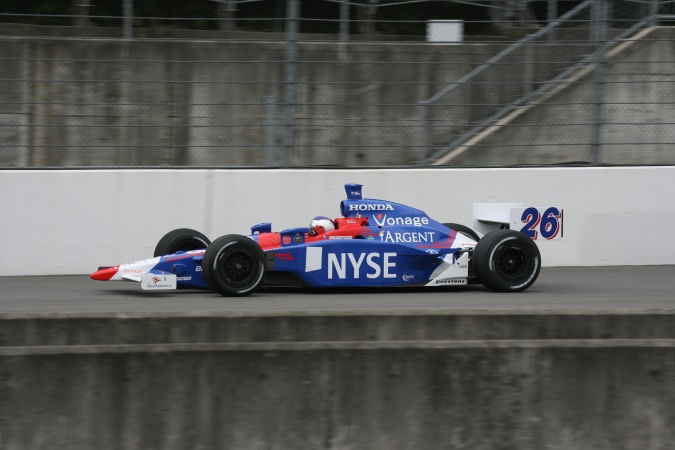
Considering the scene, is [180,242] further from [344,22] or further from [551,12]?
[551,12]

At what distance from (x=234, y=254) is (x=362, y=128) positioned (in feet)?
13.2

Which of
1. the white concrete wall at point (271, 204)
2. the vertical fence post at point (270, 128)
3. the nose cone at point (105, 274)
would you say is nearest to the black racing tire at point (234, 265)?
the nose cone at point (105, 274)

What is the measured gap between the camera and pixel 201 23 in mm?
13258

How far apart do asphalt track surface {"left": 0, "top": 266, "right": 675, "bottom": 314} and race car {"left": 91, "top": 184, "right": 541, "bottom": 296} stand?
14 centimetres

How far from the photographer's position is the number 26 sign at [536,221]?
30.0ft

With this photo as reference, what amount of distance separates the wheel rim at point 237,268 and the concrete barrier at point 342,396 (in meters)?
3.53

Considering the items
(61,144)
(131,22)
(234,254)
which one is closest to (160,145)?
(61,144)

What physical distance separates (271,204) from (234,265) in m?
2.40

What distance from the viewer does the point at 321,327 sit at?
6.35m

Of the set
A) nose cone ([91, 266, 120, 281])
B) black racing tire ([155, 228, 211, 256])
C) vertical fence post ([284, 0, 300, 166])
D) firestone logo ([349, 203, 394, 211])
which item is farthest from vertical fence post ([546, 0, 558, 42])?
nose cone ([91, 266, 120, 281])

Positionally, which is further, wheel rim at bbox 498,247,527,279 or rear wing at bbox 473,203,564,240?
rear wing at bbox 473,203,564,240

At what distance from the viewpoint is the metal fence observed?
1133 centimetres

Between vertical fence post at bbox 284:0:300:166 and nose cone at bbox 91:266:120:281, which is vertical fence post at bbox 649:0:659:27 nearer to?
vertical fence post at bbox 284:0:300:166

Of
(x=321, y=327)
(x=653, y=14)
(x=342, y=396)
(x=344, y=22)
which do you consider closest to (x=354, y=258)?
(x=321, y=327)
